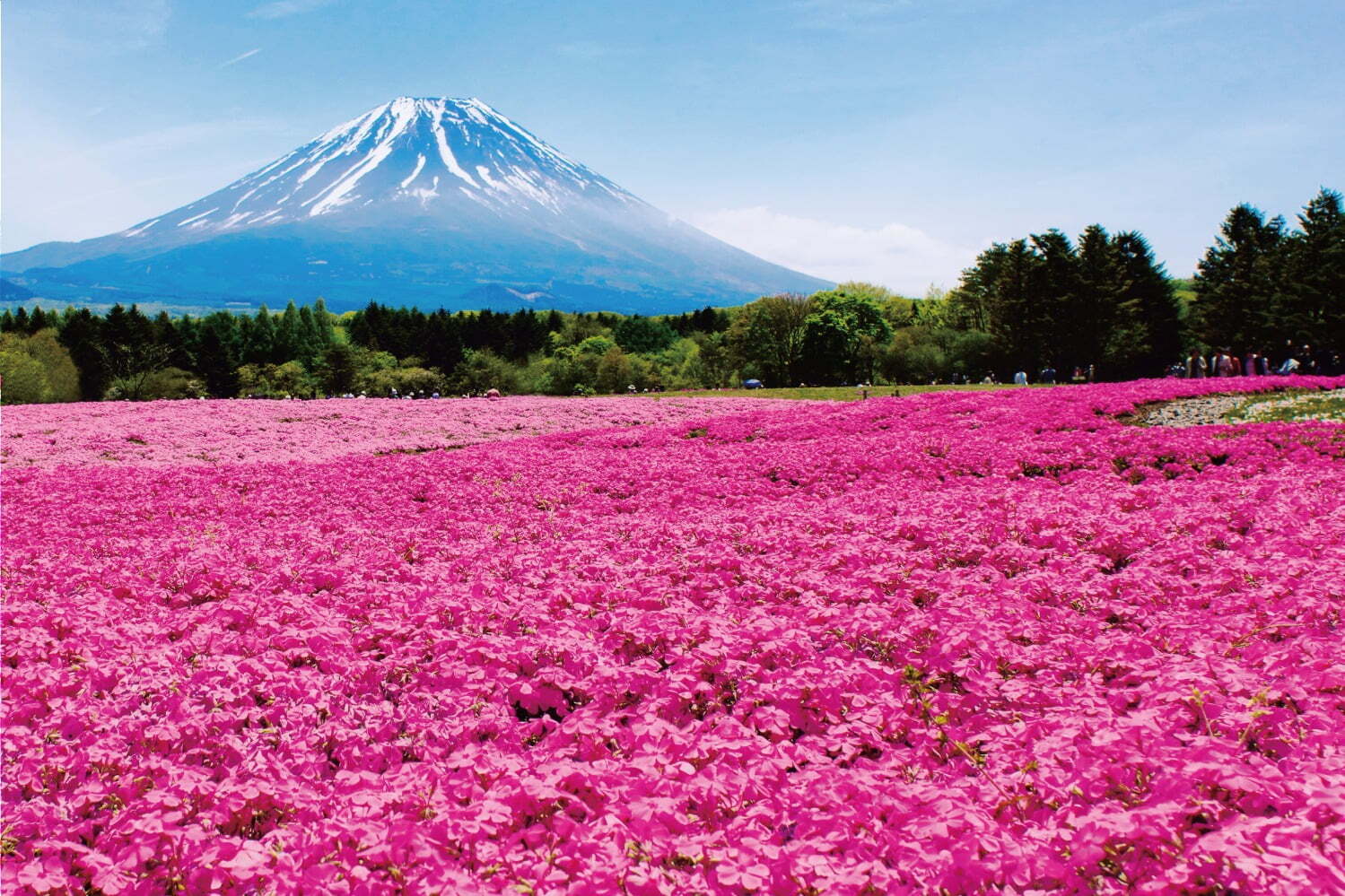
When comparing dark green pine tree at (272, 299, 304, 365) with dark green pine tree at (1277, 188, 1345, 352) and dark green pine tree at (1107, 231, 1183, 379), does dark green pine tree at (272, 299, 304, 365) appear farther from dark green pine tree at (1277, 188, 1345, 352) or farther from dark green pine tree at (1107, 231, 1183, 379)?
dark green pine tree at (1277, 188, 1345, 352)

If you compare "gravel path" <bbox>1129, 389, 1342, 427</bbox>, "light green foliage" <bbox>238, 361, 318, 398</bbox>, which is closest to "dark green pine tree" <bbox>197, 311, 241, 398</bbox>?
"light green foliage" <bbox>238, 361, 318, 398</bbox>

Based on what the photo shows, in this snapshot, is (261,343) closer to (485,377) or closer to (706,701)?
(485,377)

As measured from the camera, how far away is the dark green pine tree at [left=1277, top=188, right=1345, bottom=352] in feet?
200

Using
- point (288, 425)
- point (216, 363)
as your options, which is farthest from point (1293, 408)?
point (216, 363)

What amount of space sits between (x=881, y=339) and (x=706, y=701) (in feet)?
310

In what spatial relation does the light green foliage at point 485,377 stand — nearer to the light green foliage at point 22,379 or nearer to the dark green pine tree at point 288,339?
the dark green pine tree at point 288,339

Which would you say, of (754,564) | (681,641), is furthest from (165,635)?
(754,564)

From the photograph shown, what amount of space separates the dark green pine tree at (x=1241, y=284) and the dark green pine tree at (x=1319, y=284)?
202cm

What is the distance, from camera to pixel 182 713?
255 inches

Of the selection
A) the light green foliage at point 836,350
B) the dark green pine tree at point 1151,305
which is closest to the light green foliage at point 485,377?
the light green foliage at point 836,350

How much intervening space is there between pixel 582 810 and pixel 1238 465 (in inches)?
622

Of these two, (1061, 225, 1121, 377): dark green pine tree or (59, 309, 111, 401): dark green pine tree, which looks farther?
(59, 309, 111, 401): dark green pine tree

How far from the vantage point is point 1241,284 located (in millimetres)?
75438

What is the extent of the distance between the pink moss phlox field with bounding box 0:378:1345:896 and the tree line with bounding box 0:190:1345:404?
65718mm
